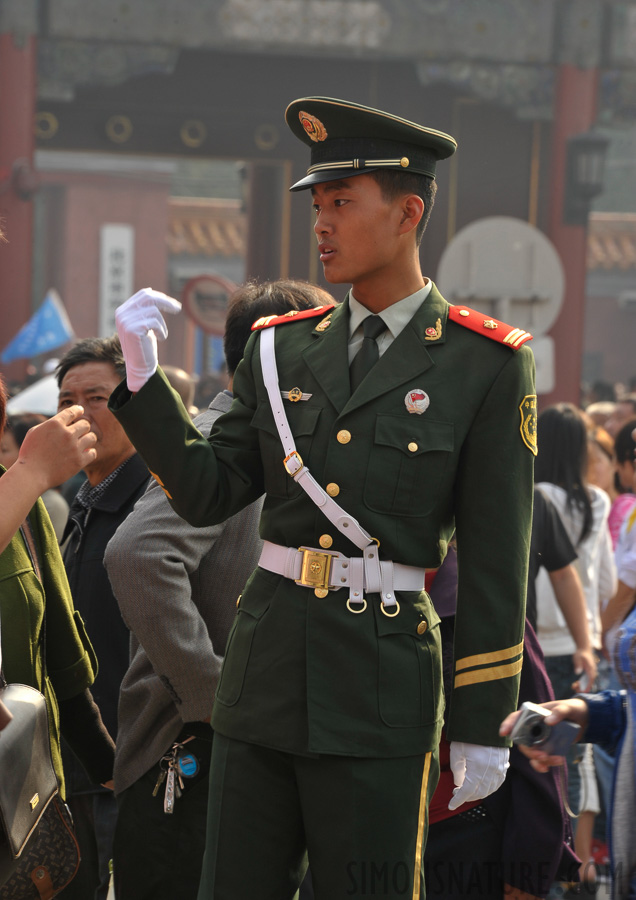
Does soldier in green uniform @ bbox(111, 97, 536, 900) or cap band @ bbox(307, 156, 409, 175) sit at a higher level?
cap band @ bbox(307, 156, 409, 175)

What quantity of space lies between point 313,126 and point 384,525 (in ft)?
2.39

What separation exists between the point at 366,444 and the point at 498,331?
1.02 feet

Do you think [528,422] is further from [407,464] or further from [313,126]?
[313,126]

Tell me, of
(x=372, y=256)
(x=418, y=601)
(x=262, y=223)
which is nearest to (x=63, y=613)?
(x=418, y=601)

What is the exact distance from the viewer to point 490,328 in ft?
7.01

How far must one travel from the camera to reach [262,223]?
45.5 feet

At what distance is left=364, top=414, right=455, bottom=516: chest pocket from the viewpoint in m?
2.02

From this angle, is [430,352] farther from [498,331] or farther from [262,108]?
[262,108]

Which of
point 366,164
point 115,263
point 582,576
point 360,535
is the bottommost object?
point 582,576

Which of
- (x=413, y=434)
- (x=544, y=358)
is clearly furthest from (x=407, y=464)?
(x=544, y=358)

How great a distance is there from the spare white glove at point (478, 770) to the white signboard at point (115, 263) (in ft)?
56.8

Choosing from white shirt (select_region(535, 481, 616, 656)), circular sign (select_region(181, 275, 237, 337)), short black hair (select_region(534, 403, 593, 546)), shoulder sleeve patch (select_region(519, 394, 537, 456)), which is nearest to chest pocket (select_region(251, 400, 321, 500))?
shoulder sleeve patch (select_region(519, 394, 537, 456))

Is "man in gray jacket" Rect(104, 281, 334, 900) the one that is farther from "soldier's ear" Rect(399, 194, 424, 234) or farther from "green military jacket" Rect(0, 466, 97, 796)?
"soldier's ear" Rect(399, 194, 424, 234)

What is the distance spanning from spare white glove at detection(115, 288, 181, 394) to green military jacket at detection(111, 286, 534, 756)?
0.03 meters
